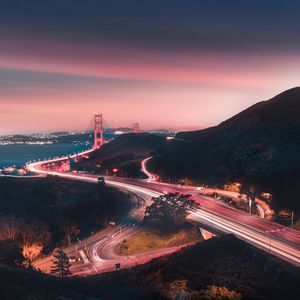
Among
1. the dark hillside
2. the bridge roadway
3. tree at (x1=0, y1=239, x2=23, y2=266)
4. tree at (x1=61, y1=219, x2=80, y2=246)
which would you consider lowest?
tree at (x1=61, y1=219, x2=80, y2=246)

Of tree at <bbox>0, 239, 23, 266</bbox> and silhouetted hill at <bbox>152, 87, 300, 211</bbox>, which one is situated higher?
silhouetted hill at <bbox>152, 87, 300, 211</bbox>

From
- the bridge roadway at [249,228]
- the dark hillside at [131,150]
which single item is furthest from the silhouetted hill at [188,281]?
the dark hillside at [131,150]

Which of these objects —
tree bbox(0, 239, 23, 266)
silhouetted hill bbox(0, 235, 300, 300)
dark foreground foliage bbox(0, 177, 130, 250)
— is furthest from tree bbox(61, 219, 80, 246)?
silhouetted hill bbox(0, 235, 300, 300)

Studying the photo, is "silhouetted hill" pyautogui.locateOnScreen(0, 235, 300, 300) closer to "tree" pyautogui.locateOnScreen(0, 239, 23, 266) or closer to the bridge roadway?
the bridge roadway

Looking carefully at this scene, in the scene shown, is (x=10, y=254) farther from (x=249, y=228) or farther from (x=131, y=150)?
(x=131, y=150)

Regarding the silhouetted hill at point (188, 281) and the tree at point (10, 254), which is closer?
the silhouetted hill at point (188, 281)

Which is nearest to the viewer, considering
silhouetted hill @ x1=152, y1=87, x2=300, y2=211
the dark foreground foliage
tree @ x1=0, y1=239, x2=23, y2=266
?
tree @ x1=0, y1=239, x2=23, y2=266

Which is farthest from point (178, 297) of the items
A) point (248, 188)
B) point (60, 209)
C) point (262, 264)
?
point (60, 209)

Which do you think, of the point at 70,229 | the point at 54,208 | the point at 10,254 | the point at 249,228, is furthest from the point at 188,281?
the point at 54,208

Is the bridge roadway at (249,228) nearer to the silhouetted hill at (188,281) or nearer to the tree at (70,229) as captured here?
the silhouetted hill at (188,281)

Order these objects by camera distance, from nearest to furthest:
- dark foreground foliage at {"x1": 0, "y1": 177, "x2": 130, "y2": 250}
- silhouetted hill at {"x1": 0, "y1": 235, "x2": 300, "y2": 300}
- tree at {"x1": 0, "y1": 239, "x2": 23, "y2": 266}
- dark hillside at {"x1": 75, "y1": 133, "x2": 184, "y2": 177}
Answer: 1. silhouetted hill at {"x1": 0, "y1": 235, "x2": 300, "y2": 300}
2. tree at {"x1": 0, "y1": 239, "x2": 23, "y2": 266}
3. dark foreground foliage at {"x1": 0, "y1": 177, "x2": 130, "y2": 250}
4. dark hillside at {"x1": 75, "y1": 133, "x2": 184, "y2": 177}
